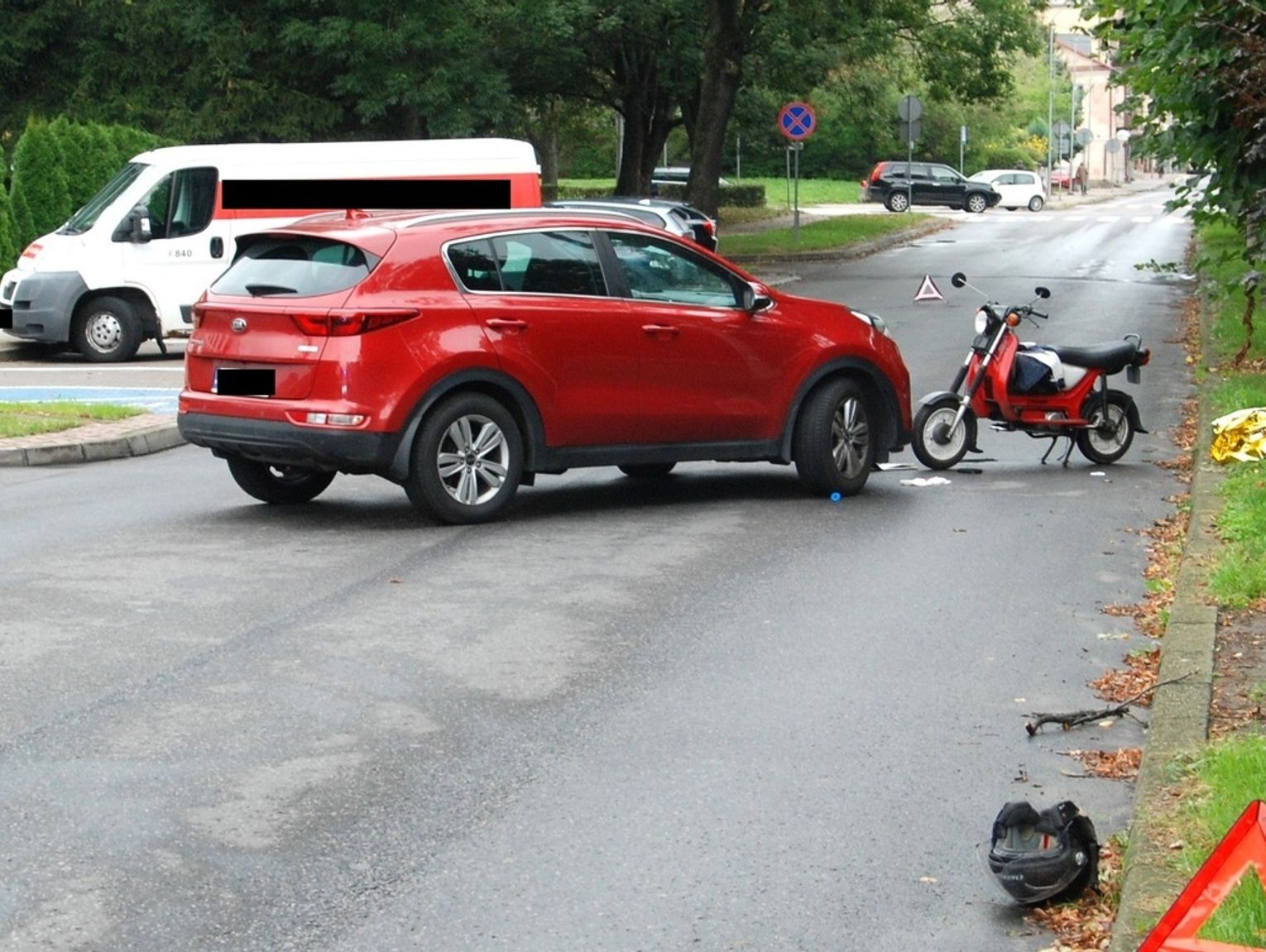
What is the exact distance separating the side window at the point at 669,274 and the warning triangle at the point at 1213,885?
307 inches

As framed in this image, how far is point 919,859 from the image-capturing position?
5484mm

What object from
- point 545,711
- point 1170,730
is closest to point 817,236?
point 545,711

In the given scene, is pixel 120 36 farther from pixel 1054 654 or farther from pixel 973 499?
pixel 1054 654

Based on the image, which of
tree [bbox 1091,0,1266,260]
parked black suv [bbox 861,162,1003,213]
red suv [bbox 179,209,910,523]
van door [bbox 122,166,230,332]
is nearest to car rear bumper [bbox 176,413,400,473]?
red suv [bbox 179,209,910,523]

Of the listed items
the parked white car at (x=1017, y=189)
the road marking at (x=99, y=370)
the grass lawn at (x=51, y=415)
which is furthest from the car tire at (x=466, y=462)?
the parked white car at (x=1017, y=189)

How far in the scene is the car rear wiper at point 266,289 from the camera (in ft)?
35.9

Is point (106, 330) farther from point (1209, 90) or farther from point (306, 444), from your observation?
point (1209, 90)

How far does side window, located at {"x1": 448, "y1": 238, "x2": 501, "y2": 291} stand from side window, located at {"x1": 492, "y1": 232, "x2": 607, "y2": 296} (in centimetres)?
5

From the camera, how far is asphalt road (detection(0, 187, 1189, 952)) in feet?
16.8

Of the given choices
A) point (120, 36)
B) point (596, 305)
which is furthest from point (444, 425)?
point (120, 36)

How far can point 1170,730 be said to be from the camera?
6.36 metres

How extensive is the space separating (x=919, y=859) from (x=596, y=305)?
6373 millimetres

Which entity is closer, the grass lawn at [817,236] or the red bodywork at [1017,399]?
the red bodywork at [1017,399]

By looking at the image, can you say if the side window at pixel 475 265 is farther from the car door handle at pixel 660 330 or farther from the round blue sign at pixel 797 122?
the round blue sign at pixel 797 122
